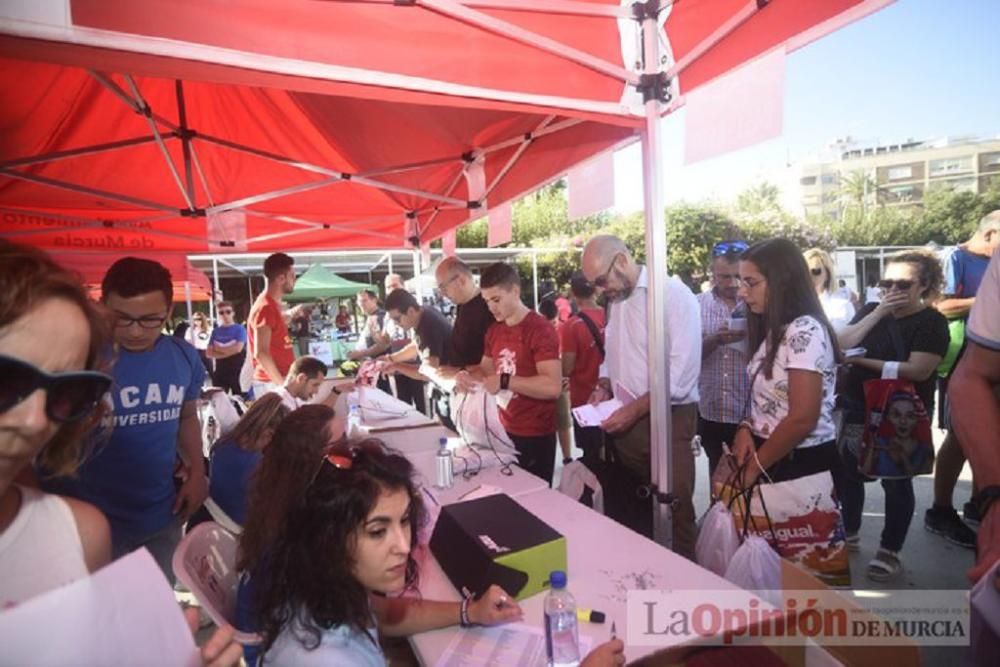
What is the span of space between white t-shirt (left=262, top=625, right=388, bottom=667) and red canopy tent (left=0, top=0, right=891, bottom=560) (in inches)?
51.7

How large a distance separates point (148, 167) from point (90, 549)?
3.81 m

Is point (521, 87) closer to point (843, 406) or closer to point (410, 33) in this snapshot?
point (410, 33)

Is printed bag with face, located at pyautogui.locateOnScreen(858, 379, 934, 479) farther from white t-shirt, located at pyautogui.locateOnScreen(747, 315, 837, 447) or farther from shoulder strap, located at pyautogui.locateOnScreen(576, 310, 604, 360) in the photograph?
shoulder strap, located at pyautogui.locateOnScreen(576, 310, 604, 360)

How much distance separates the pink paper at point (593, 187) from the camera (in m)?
2.38

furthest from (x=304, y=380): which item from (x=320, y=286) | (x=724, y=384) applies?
(x=320, y=286)

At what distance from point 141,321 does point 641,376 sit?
216 cm

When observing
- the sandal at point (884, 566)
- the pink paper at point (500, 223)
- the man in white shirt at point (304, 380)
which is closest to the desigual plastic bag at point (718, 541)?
the sandal at point (884, 566)

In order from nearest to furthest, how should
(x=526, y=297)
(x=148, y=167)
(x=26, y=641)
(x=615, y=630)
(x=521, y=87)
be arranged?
(x=26, y=641)
(x=615, y=630)
(x=521, y=87)
(x=148, y=167)
(x=526, y=297)

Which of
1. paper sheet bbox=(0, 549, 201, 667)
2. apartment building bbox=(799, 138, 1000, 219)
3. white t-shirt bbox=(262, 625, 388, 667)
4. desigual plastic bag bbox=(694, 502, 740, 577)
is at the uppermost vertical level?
apartment building bbox=(799, 138, 1000, 219)

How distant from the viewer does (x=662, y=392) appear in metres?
2.00

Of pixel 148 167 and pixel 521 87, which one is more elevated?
pixel 148 167

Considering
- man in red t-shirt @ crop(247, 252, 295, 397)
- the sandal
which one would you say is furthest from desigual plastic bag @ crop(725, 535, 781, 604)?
man in red t-shirt @ crop(247, 252, 295, 397)

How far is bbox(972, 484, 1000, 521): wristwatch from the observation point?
110 centimetres

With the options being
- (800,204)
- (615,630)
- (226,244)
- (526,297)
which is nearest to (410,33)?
(615,630)
